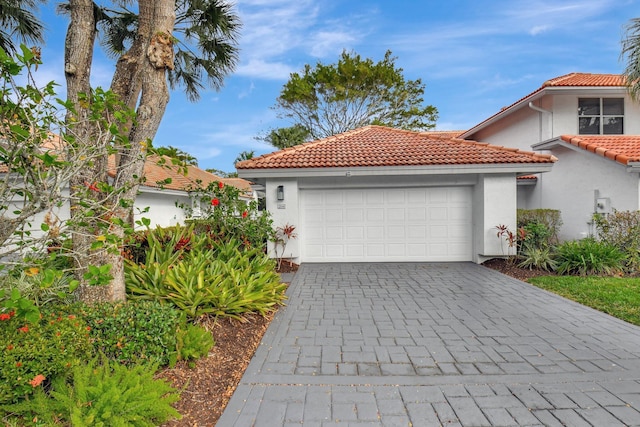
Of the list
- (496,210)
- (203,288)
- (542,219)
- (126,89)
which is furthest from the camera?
(542,219)

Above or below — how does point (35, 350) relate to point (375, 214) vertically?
below

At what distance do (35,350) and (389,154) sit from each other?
902 cm

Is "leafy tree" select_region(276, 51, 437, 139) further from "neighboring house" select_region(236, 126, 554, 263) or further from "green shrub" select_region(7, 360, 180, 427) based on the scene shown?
"green shrub" select_region(7, 360, 180, 427)

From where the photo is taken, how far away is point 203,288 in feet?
15.8

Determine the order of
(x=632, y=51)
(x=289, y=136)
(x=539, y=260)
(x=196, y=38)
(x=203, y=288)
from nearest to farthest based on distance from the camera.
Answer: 1. (x=203, y=288)
2. (x=539, y=260)
3. (x=196, y=38)
4. (x=632, y=51)
5. (x=289, y=136)

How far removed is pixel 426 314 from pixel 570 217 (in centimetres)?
895

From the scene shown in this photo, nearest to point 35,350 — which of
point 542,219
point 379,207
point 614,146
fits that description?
point 379,207

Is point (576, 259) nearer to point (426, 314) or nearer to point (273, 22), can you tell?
point (426, 314)

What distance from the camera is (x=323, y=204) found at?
406 inches

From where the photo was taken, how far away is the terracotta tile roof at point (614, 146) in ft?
31.0

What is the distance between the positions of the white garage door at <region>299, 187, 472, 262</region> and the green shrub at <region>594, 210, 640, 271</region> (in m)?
3.33

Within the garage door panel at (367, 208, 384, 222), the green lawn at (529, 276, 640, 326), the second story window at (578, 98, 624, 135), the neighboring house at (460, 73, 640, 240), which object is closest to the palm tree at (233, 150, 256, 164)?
the neighboring house at (460, 73, 640, 240)

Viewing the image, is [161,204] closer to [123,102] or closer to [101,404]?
[123,102]

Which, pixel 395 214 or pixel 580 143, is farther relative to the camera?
pixel 580 143
